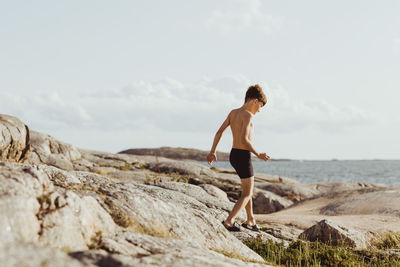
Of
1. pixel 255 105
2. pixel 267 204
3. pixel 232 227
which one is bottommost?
pixel 267 204

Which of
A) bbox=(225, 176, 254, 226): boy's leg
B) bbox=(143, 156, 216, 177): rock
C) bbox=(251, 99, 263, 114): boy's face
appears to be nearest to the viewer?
bbox=(225, 176, 254, 226): boy's leg

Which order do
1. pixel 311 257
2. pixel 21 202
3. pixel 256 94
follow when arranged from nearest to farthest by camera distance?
pixel 21 202, pixel 311 257, pixel 256 94

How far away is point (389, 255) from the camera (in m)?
7.81

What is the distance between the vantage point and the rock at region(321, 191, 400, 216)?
47.9 ft

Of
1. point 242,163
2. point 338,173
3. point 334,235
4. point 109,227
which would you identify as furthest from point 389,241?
point 338,173

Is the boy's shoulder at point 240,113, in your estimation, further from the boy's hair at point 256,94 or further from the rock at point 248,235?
the rock at point 248,235

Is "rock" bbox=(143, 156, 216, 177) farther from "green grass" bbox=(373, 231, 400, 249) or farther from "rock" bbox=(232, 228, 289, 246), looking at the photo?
"rock" bbox=(232, 228, 289, 246)

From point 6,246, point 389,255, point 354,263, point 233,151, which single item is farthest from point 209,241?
point 389,255

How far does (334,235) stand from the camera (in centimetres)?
955

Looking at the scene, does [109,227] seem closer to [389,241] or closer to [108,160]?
[389,241]

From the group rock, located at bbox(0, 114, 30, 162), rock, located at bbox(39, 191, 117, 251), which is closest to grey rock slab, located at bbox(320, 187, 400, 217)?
rock, located at bbox(0, 114, 30, 162)

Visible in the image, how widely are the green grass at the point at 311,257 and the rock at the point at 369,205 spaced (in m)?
7.43

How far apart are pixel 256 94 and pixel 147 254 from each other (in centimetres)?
423

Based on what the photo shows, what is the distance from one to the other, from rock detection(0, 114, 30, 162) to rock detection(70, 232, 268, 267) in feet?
38.7
